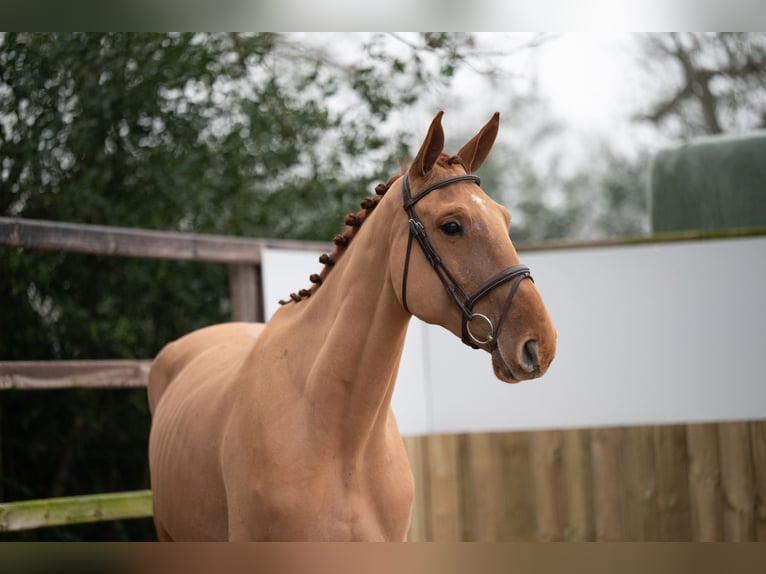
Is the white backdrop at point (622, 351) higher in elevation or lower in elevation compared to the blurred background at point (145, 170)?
lower

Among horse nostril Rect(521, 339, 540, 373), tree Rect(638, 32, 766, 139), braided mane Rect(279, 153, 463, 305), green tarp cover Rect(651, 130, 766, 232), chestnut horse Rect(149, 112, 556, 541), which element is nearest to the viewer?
horse nostril Rect(521, 339, 540, 373)

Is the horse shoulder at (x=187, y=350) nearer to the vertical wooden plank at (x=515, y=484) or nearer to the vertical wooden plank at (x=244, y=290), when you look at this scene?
the vertical wooden plank at (x=244, y=290)

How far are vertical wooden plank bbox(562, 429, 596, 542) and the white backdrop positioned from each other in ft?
0.39

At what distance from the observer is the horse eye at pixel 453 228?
8.23ft

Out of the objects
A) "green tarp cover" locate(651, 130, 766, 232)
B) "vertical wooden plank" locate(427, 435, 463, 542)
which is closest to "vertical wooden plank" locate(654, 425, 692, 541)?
"vertical wooden plank" locate(427, 435, 463, 542)

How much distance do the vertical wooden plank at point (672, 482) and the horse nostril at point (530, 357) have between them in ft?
10.8

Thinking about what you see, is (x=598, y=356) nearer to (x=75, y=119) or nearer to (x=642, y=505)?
(x=642, y=505)

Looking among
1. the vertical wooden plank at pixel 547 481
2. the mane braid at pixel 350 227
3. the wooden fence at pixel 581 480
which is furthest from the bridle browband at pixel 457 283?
the vertical wooden plank at pixel 547 481

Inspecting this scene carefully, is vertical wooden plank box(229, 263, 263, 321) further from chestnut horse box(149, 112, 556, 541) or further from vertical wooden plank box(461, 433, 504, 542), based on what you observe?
chestnut horse box(149, 112, 556, 541)

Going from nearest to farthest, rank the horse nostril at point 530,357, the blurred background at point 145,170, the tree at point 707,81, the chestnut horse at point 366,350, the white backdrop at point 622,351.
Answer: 1. the horse nostril at point 530,357
2. the chestnut horse at point 366,350
3. the white backdrop at point 622,351
4. the blurred background at point 145,170
5. the tree at point 707,81

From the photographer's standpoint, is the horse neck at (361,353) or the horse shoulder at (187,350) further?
the horse shoulder at (187,350)

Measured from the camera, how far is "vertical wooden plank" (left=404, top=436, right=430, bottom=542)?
17.3ft

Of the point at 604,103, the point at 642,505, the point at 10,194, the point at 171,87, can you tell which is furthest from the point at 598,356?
the point at 604,103

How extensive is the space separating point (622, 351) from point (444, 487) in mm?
1307
